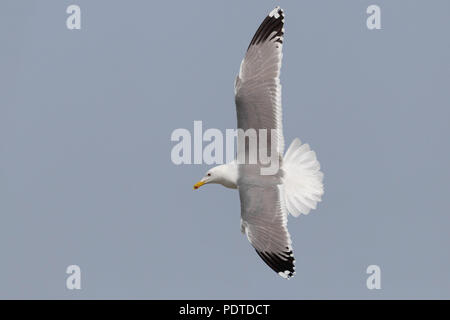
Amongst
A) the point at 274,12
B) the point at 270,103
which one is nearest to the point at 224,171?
the point at 270,103

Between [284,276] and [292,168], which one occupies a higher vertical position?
[292,168]

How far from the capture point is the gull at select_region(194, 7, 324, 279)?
6.86m

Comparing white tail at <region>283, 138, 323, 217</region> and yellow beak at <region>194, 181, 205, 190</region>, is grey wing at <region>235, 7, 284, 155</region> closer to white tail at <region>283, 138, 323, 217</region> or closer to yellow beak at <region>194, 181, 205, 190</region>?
white tail at <region>283, 138, 323, 217</region>

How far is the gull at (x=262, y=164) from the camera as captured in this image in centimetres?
686

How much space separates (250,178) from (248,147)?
23 cm

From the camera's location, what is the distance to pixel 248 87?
6.88 m

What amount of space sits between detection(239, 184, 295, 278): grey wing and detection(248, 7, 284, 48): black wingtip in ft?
3.38

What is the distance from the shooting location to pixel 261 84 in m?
6.86

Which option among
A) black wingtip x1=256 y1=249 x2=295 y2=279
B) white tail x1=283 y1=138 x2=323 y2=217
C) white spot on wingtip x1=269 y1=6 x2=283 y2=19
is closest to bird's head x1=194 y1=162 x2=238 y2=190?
white tail x1=283 y1=138 x2=323 y2=217

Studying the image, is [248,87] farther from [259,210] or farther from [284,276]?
[284,276]

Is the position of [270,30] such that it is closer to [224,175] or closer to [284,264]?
[224,175]

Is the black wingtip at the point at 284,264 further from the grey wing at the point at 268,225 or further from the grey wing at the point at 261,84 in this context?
the grey wing at the point at 261,84

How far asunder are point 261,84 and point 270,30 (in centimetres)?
39

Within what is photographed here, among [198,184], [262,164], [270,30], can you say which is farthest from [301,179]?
[270,30]
